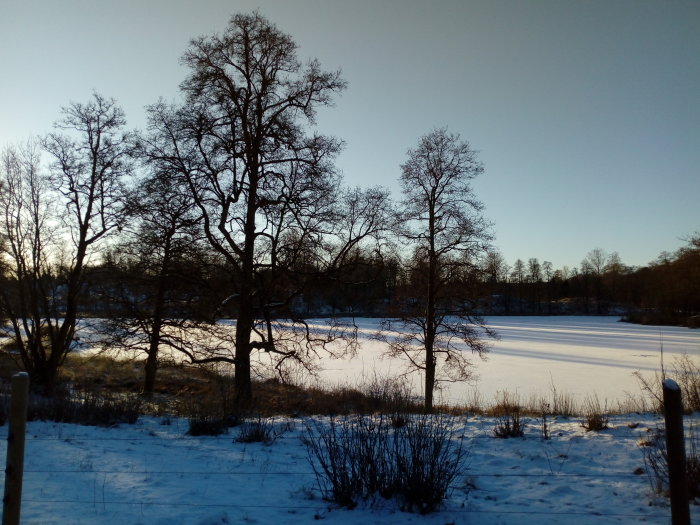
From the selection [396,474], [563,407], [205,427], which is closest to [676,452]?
[396,474]

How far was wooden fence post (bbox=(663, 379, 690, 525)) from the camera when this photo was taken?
3270 millimetres

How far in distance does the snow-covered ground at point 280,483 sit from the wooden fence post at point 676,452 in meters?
0.86

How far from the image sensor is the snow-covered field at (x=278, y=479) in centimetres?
418

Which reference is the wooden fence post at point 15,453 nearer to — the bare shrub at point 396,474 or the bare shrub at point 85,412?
the bare shrub at point 396,474

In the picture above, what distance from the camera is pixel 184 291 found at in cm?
1436

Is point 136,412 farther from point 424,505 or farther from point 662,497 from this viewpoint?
point 662,497

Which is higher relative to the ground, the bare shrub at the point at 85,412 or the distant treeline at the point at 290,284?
the distant treeline at the point at 290,284

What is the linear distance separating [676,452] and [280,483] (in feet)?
12.1

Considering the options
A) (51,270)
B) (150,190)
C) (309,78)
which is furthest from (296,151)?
(51,270)

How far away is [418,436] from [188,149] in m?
10.9

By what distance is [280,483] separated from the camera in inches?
202

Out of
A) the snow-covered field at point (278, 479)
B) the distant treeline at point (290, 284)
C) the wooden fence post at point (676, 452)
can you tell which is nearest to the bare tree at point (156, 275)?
the distant treeline at point (290, 284)

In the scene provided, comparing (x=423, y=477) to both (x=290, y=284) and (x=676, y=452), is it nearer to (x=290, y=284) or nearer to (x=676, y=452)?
(x=676, y=452)

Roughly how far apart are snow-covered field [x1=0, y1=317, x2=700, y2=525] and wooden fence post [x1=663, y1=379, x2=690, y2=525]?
864 mm
